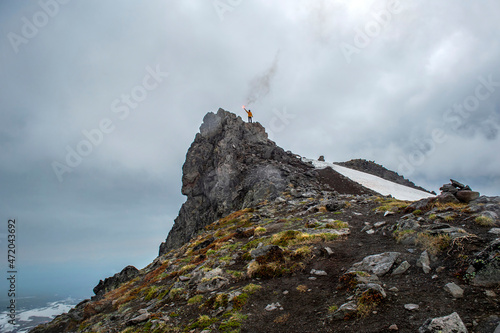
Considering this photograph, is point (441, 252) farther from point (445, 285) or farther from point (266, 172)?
point (266, 172)

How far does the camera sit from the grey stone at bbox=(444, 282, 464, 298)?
21.7ft

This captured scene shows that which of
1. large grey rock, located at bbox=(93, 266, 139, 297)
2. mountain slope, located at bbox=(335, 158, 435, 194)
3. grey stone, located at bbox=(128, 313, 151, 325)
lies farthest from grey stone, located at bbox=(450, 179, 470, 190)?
mountain slope, located at bbox=(335, 158, 435, 194)

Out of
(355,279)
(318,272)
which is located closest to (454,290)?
(355,279)

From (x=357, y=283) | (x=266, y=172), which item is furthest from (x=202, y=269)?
(x=266, y=172)

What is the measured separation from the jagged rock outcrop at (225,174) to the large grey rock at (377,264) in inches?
1332

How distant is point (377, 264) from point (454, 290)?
2.92 m

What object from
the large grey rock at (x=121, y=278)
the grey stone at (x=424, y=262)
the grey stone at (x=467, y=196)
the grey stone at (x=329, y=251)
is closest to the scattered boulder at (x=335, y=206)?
the grey stone at (x=467, y=196)

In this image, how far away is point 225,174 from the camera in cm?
5638

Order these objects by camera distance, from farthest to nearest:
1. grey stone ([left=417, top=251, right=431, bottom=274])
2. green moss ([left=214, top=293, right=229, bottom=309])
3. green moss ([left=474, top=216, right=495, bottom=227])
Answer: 1. green moss ([left=474, top=216, right=495, bottom=227])
2. green moss ([left=214, top=293, right=229, bottom=309])
3. grey stone ([left=417, top=251, right=431, bottom=274])

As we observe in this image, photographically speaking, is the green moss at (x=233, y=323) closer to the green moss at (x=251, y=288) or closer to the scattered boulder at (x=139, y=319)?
the green moss at (x=251, y=288)

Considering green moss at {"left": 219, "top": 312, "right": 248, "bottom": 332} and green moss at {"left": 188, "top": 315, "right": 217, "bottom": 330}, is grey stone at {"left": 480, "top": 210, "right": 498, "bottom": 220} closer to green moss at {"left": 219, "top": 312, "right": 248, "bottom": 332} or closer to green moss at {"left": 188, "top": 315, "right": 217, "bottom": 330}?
green moss at {"left": 219, "top": 312, "right": 248, "bottom": 332}

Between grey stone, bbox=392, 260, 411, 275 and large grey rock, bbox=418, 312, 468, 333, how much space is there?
324cm

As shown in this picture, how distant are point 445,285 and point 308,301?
435 cm

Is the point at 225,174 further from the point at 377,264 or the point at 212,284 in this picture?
the point at 377,264
